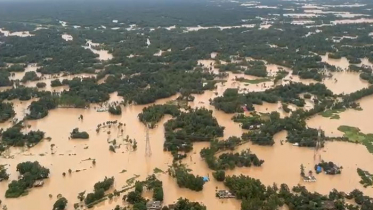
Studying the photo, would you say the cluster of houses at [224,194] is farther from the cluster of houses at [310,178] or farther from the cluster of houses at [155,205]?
the cluster of houses at [310,178]

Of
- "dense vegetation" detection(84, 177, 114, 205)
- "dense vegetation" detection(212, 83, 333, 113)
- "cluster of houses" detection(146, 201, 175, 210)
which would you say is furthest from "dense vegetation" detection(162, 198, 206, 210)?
"dense vegetation" detection(212, 83, 333, 113)

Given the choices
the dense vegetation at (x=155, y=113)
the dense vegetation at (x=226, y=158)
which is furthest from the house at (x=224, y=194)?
the dense vegetation at (x=155, y=113)

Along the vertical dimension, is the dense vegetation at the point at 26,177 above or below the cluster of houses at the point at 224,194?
above

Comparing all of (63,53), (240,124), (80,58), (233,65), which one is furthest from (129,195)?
(63,53)

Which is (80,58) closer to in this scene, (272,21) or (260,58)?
(260,58)

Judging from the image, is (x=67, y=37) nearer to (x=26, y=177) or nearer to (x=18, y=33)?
(x=18, y=33)

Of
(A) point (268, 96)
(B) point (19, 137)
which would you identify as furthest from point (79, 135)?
(A) point (268, 96)
